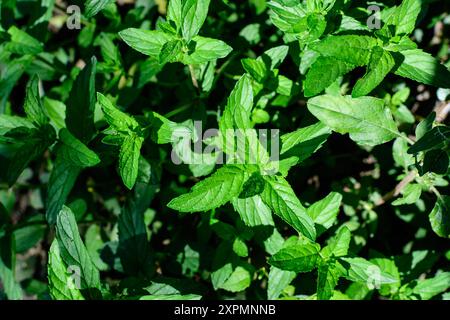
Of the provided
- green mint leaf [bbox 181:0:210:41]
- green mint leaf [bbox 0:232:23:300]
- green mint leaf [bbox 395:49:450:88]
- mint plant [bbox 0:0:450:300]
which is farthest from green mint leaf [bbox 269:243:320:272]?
green mint leaf [bbox 0:232:23:300]

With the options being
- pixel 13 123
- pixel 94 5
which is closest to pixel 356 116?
pixel 94 5

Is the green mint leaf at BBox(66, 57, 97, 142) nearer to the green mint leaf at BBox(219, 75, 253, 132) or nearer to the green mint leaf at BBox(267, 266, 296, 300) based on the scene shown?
the green mint leaf at BBox(219, 75, 253, 132)

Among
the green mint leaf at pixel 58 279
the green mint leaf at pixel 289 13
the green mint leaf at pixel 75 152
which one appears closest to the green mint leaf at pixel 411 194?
the green mint leaf at pixel 289 13

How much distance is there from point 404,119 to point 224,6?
100 centimetres

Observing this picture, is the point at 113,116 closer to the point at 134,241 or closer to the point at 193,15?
the point at 193,15

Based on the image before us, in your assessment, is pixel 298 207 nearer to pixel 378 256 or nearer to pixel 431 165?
pixel 431 165

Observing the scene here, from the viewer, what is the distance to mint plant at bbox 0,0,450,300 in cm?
155

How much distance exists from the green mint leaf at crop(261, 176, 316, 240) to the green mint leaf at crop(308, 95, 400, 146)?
28 centimetres

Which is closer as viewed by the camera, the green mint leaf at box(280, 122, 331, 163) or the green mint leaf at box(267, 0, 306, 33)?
the green mint leaf at box(280, 122, 331, 163)

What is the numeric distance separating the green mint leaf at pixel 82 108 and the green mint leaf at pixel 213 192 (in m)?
0.64

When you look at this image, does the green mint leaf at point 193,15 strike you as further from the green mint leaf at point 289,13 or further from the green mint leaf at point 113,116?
the green mint leaf at point 113,116

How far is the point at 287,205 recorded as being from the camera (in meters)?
1.46

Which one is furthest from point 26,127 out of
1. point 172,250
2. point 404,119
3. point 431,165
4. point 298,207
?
point 404,119

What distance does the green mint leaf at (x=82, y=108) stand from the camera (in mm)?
1866
